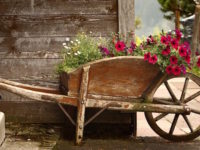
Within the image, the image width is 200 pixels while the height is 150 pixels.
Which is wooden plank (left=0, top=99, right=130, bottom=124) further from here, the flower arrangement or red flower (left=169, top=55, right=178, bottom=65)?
red flower (left=169, top=55, right=178, bottom=65)

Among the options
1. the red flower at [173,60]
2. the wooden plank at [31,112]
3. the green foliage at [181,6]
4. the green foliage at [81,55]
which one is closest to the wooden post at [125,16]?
the green foliage at [81,55]

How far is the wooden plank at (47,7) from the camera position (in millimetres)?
4195

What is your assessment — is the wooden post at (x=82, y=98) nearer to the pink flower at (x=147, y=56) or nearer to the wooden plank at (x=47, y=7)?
the pink flower at (x=147, y=56)

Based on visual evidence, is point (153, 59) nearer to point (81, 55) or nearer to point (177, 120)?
point (81, 55)

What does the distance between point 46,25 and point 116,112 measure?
1223 mm

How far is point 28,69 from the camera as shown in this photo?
4.28m

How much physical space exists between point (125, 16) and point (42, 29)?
921 millimetres

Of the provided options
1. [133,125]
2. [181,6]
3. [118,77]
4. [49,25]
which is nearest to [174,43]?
[118,77]

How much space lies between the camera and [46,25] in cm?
423

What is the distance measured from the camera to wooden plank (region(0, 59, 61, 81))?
427cm

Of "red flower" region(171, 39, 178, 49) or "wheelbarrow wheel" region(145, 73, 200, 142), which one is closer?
"red flower" region(171, 39, 178, 49)

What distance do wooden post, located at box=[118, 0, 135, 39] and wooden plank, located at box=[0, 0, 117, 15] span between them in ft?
0.59

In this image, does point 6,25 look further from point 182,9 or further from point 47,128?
point 182,9

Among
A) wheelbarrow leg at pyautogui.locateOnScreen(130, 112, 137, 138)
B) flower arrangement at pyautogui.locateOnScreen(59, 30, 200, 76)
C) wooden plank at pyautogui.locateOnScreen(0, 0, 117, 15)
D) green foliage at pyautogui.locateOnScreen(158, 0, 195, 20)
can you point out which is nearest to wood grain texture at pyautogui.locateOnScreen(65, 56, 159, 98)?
flower arrangement at pyautogui.locateOnScreen(59, 30, 200, 76)
